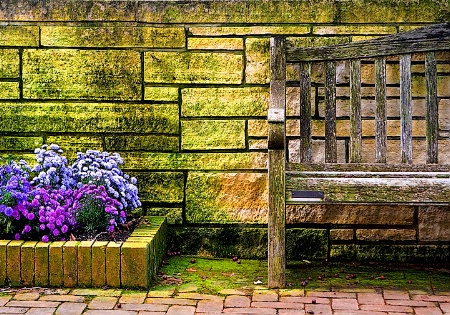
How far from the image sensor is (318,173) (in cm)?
370

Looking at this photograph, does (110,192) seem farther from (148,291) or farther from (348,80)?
(348,80)

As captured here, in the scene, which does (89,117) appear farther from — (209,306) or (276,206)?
(209,306)

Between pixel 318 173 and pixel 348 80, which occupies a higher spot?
pixel 348 80

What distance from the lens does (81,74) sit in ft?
14.4

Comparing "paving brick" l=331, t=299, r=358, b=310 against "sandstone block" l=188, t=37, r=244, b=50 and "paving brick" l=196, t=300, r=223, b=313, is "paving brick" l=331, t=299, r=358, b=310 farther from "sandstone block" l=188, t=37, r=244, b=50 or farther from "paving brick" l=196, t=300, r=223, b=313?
"sandstone block" l=188, t=37, r=244, b=50

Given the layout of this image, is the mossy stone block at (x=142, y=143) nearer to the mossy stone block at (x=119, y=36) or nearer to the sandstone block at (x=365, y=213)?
the mossy stone block at (x=119, y=36)

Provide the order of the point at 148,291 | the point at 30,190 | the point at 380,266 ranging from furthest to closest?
the point at 380,266
the point at 30,190
the point at 148,291

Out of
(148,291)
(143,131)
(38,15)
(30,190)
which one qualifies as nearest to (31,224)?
(30,190)

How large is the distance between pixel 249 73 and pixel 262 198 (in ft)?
2.58

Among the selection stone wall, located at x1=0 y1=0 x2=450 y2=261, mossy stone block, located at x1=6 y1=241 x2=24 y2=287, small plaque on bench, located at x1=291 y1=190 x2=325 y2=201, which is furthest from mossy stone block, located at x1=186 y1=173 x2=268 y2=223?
mossy stone block, located at x1=6 y1=241 x2=24 y2=287

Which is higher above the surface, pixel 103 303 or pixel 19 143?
pixel 19 143

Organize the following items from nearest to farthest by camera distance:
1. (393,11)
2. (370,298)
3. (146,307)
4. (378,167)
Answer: (146,307) → (370,298) → (378,167) → (393,11)

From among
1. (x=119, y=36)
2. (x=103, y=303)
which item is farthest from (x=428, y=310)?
(x=119, y=36)

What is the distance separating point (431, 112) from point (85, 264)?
2.04 m
